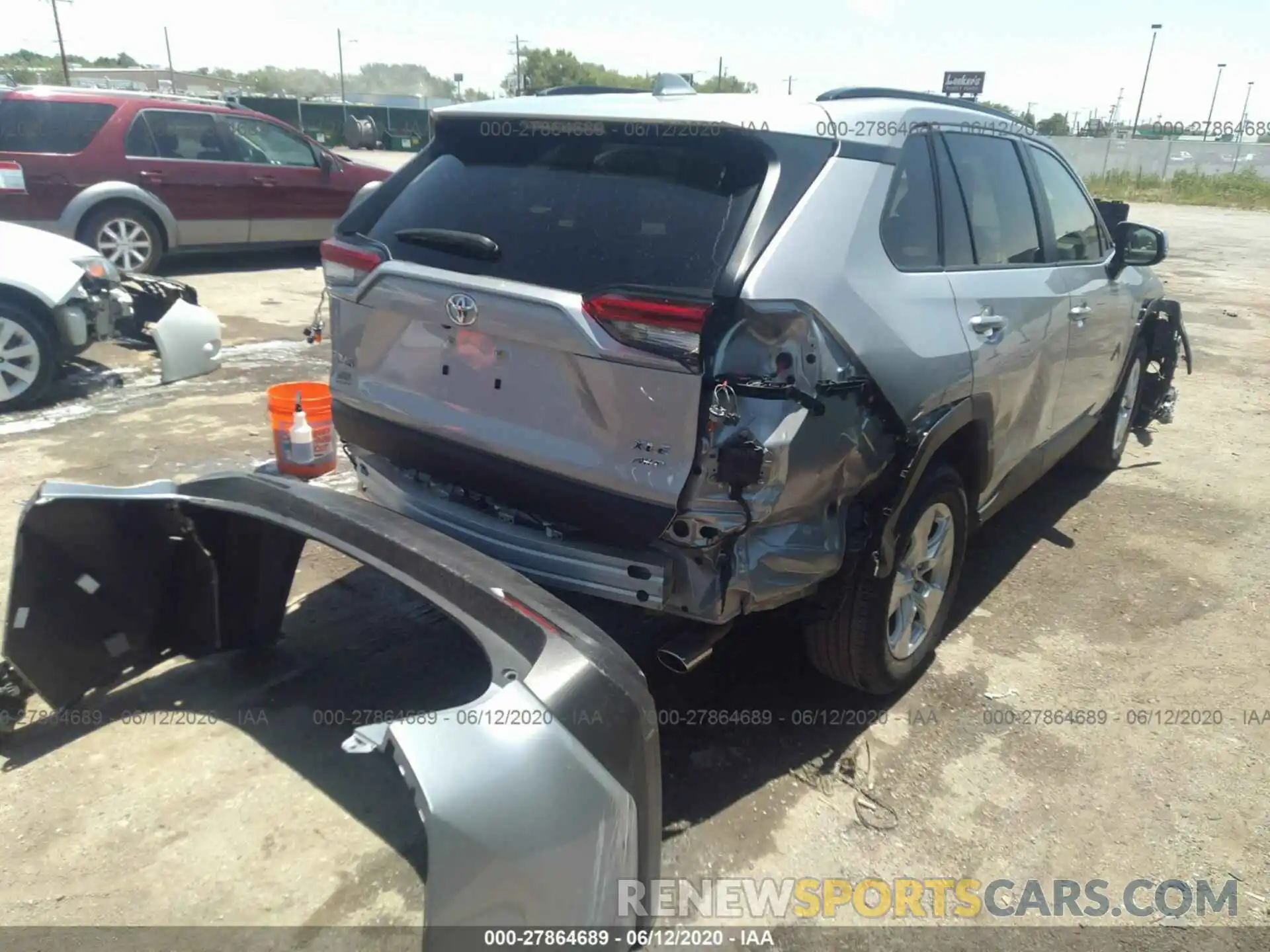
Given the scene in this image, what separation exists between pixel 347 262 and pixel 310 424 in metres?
2.21

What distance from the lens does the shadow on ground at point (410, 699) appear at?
2902 millimetres

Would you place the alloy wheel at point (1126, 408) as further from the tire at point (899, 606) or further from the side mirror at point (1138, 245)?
the tire at point (899, 606)

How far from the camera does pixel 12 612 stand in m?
2.86

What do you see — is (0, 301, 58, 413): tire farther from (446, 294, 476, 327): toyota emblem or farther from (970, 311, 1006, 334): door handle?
(970, 311, 1006, 334): door handle

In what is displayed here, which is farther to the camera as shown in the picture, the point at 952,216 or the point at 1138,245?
the point at 1138,245

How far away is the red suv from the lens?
9.06 m

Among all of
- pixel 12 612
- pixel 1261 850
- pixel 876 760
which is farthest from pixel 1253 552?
A: pixel 12 612

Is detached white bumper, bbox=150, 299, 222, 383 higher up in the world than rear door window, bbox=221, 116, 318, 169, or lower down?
lower down

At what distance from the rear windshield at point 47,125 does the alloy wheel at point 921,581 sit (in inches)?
377

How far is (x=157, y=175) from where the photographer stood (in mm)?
9852

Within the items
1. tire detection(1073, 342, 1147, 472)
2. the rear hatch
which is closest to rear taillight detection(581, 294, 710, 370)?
the rear hatch

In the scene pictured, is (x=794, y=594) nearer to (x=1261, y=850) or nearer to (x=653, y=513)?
(x=653, y=513)

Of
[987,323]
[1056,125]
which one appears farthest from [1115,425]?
[1056,125]

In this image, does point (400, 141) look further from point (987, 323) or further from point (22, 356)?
point (987, 323)
